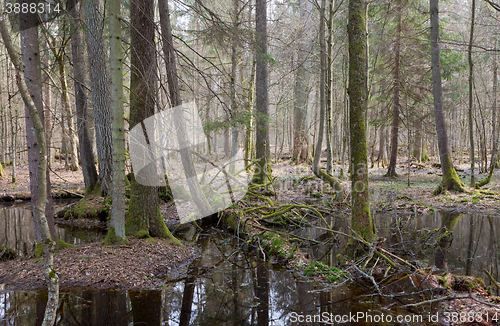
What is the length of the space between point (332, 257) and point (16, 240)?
766 cm

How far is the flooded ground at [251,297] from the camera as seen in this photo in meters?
3.90

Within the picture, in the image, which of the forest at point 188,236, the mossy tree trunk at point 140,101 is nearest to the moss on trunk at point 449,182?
the forest at point 188,236

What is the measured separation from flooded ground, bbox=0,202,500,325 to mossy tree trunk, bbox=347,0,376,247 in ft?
3.48

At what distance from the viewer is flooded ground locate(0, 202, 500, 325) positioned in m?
3.90

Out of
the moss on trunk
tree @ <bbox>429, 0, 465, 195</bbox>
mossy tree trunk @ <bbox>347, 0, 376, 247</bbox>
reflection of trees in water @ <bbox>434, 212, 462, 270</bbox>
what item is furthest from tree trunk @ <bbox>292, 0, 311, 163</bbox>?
mossy tree trunk @ <bbox>347, 0, 376, 247</bbox>

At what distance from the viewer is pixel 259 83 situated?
12.3 m

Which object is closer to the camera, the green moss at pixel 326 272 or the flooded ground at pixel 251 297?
the flooded ground at pixel 251 297

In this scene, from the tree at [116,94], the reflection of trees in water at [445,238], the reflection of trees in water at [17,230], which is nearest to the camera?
the tree at [116,94]

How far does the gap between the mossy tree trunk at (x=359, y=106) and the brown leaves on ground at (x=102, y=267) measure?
12.0 feet

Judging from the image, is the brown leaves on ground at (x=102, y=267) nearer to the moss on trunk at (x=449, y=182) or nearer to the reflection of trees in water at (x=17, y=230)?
the reflection of trees in water at (x=17, y=230)

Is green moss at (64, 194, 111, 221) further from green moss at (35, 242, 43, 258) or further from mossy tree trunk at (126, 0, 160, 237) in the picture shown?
green moss at (35, 242, 43, 258)

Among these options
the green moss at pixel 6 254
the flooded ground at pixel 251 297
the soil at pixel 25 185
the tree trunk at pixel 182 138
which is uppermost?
the tree trunk at pixel 182 138

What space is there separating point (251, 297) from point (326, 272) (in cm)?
146

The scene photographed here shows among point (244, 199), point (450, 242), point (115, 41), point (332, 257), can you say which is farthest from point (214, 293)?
point (450, 242)
